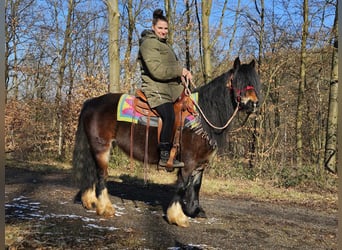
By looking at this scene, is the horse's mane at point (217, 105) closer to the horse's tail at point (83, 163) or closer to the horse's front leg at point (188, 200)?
the horse's front leg at point (188, 200)

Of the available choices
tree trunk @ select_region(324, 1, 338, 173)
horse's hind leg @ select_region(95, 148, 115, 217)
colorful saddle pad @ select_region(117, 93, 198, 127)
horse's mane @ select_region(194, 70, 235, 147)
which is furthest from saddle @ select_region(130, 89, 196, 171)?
tree trunk @ select_region(324, 1, 338, 173)

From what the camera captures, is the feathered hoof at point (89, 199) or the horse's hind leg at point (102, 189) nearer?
the horse's hind leg at point (102, 189)

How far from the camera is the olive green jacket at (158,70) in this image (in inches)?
194

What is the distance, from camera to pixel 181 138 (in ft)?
16.5

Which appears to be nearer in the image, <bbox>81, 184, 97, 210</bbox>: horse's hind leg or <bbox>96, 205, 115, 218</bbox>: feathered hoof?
<bbox>96, 205, 115, 218</bbox>: feathered hoof

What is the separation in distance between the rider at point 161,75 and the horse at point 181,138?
25cm

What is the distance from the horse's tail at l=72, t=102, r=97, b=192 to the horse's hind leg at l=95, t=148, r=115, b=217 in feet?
0.58

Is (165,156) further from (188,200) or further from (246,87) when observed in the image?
(246,87)

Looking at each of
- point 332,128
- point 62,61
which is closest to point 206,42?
point 332,128

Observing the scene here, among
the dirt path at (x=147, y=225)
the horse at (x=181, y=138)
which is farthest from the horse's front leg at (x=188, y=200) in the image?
the dirt path at (x=147, y=225)

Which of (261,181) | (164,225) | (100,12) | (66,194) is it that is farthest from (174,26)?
(164,225)

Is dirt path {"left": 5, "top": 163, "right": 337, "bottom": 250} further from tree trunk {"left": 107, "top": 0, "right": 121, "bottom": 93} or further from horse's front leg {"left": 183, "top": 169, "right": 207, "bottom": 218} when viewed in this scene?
tree trunk {"left": 107, "top": 0, "right": 121, "bottom": 93}

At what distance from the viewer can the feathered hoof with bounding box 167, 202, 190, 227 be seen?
193 inches

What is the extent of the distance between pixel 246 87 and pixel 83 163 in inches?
111
